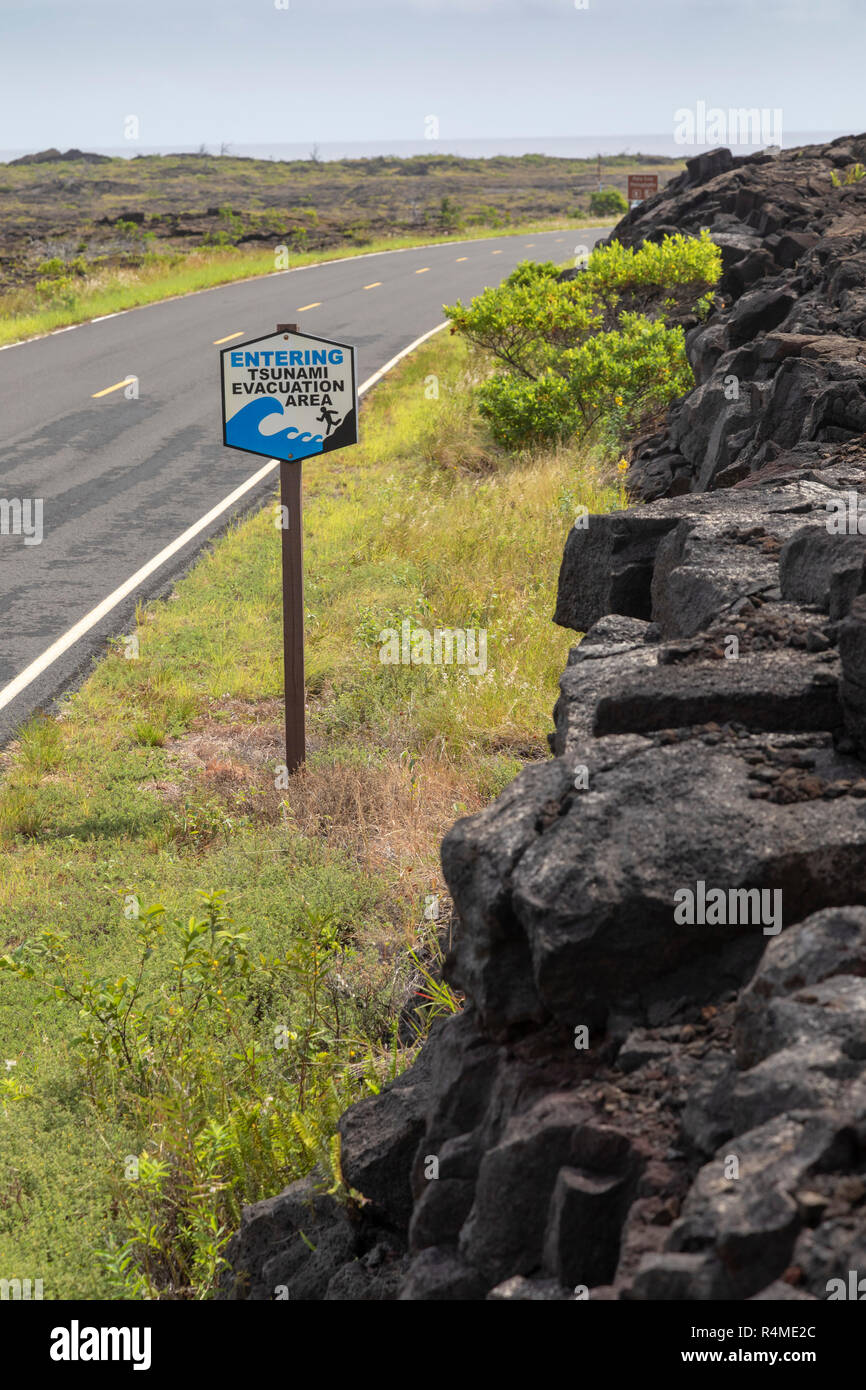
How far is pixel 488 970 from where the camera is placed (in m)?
2.85

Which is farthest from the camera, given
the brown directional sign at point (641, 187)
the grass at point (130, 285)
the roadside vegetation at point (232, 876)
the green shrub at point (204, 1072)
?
the brown directional sign at point (641, 187)

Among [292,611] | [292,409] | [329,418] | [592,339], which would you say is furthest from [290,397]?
[592,339]

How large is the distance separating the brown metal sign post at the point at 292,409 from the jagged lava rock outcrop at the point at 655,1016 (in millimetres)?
2799

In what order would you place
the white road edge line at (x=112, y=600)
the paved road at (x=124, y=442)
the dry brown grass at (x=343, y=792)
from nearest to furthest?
the dry brown grass at (x=343, y=792)
the white road edge line at (x=112, y=600)
the paved road at (x=124, y=442)

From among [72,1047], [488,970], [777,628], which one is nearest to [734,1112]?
[488,970]

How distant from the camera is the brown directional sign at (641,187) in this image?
83.8ft

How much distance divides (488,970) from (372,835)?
3.09m

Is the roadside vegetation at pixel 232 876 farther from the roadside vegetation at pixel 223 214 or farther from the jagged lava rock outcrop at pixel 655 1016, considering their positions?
the roadside vegetation at pixel 223 214

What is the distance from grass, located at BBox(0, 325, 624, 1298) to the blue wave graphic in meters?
1.71

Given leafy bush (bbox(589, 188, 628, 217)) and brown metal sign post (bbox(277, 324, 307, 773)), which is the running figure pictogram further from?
leafy bush (bbox(589, 188, 628, 217))

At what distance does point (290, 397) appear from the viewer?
6707mm

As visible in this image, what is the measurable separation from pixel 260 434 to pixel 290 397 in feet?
0.89

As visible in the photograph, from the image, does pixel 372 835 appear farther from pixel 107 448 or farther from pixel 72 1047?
pixel 107 448

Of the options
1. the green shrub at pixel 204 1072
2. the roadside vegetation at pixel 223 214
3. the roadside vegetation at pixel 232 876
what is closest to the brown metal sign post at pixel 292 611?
the roadside vegetation at pixel 232 876
